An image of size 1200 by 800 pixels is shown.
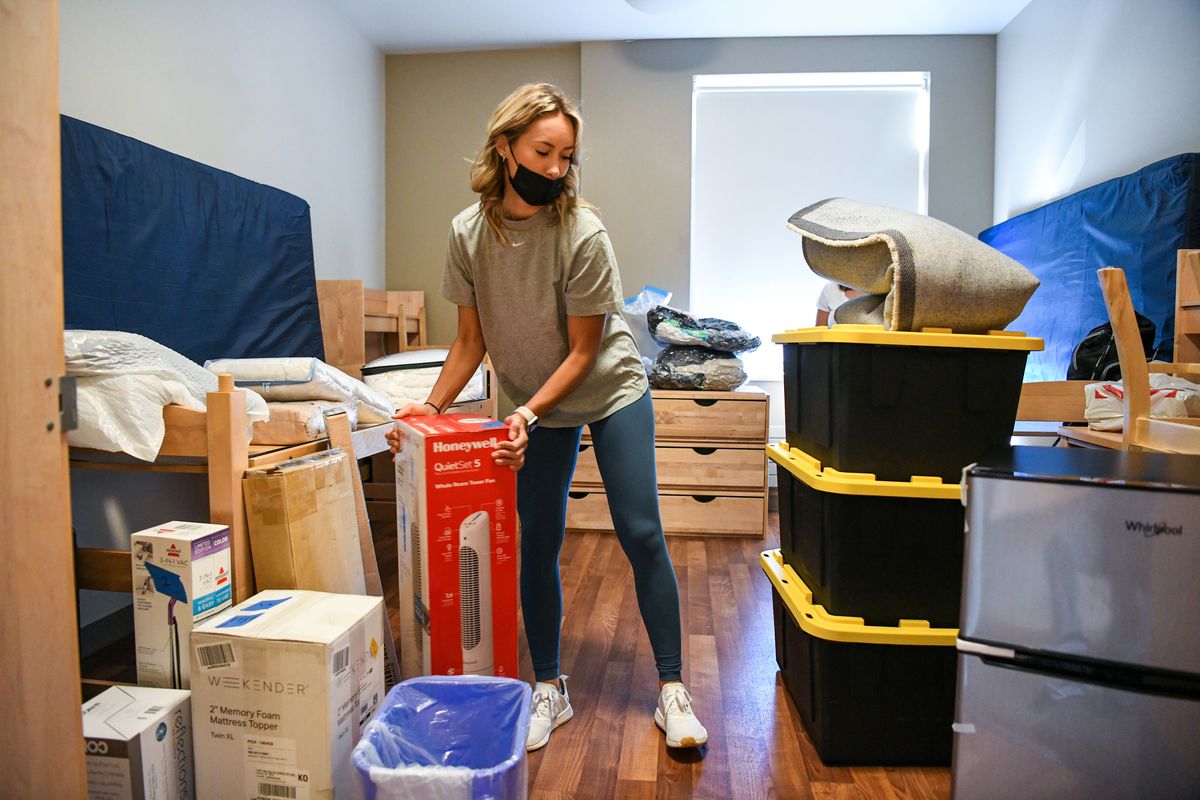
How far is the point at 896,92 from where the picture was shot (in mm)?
3746

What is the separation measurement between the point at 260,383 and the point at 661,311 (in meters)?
1.90

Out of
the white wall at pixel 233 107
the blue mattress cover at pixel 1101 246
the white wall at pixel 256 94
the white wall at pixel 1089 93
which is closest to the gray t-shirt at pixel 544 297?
the white wall at pixel 233 107

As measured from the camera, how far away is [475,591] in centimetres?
133

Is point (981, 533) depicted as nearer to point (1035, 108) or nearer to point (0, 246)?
point (0, 246)

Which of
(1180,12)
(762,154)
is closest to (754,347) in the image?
(762,154)

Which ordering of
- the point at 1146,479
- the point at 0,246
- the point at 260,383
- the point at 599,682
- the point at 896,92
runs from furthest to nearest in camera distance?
the point at 896,92
the point at 260,383
the point at 599,682
the point at 1146,479
the point at 0,246

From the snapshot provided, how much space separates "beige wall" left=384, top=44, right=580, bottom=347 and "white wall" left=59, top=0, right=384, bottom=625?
0.10m

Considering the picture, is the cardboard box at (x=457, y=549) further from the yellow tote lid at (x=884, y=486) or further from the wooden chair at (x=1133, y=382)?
the wooden chair at (x=1133, y=382)

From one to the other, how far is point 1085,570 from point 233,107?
9.28 ft

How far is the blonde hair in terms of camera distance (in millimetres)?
1309

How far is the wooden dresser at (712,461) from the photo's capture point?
3102 mm

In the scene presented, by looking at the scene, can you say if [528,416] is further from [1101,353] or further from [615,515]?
[1101,353]

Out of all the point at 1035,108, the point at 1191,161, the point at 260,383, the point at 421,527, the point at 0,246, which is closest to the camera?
the point at 0,246

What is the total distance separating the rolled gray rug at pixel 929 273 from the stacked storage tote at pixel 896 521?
1.9 inches
